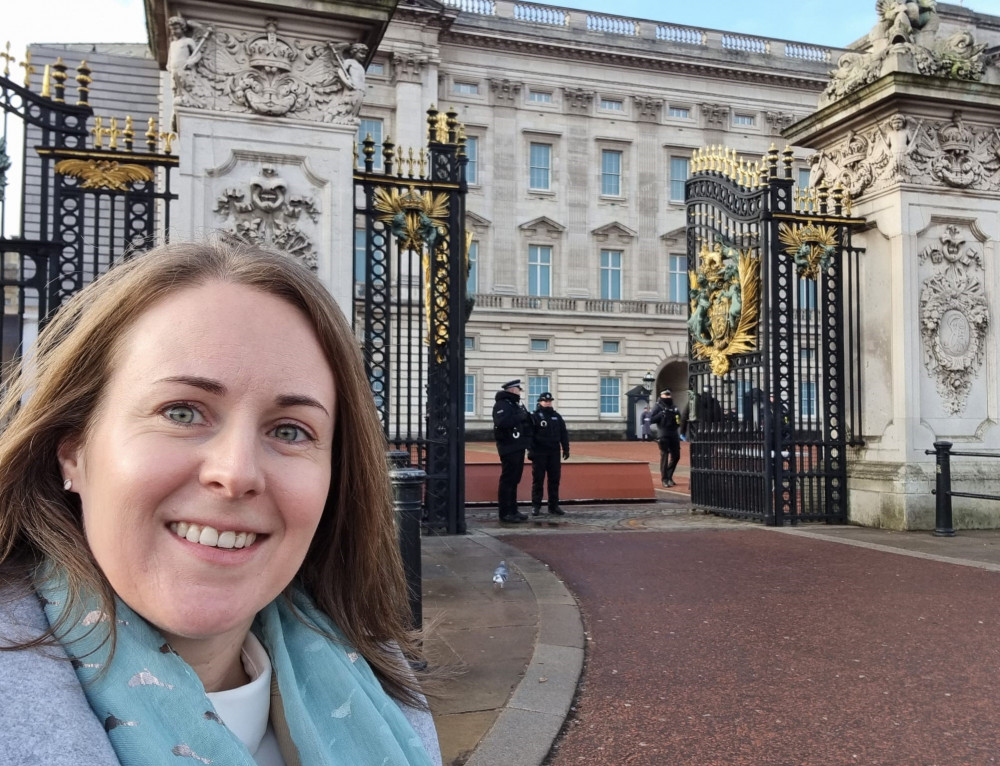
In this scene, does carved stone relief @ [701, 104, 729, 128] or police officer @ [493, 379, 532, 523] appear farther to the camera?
carved stone relief @ [701, 104, 729, 128]

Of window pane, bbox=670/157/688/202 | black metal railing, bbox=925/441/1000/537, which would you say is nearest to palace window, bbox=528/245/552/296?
window pane, bbox=670/157/688/202

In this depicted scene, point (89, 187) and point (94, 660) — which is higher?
point (89, 187)

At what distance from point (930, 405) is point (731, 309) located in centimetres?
235

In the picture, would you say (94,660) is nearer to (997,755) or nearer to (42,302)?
(997,755)

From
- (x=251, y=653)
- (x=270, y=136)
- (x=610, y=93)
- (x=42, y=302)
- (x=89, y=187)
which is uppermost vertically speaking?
(x=610, y=93)

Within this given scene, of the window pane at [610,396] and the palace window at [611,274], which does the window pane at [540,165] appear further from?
the window pane at [610,396]

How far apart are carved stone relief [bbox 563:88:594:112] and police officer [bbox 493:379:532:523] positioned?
28.4 meters

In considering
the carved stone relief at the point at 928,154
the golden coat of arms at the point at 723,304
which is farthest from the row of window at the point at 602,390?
the carved stone relief at the point at 928,154

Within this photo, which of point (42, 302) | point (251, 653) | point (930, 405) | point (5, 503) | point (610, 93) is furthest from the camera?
point (610, 93)

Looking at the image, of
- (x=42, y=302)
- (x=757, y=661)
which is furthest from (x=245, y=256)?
(x=42, y=302)

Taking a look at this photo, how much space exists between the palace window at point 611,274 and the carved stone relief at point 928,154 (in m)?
26.7

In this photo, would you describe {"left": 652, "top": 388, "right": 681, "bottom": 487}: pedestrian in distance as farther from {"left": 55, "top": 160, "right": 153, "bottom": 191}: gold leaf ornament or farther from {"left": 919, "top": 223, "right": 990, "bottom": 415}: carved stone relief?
{"left": 55, "top": 160, "right": 153, "bottom": 191}: gold leaf ornament

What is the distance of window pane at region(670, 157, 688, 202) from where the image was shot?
37469 millimetres

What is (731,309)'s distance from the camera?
10.2m
